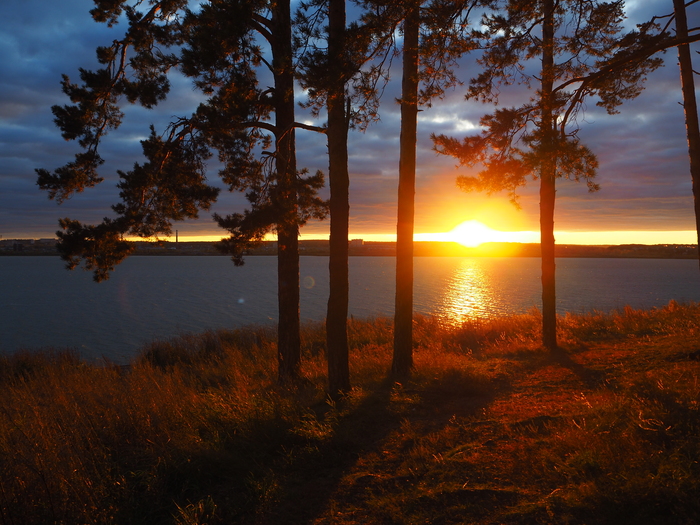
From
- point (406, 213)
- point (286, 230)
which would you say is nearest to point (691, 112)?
point (406, 213)

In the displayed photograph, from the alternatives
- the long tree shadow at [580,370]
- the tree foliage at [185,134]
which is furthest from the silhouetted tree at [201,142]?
the long tree shadow at [580,370]

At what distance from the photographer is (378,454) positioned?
5215mm

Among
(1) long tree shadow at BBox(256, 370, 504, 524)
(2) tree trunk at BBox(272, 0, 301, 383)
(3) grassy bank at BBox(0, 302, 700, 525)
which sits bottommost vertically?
(1) long tree shadow at BBox(256, 370, 504, 524)

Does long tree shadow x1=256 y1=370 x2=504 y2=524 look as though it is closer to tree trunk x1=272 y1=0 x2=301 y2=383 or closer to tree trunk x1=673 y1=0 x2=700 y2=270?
tree trunk x1=272 y1=0 x2=301 y2=383

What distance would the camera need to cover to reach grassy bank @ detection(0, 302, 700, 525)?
3.73 meters

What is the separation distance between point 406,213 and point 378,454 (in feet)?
17.0

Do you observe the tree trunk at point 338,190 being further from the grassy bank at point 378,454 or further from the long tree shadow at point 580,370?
the long tree shadow at point 580,370

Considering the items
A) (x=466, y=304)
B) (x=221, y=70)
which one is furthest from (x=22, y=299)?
(x=221, y=70)

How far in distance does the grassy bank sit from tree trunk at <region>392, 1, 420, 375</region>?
1.11m

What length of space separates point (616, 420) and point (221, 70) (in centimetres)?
911

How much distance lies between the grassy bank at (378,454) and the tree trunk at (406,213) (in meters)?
1.11

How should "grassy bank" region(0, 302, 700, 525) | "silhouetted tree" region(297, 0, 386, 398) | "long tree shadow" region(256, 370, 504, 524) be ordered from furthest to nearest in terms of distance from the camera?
"silhouetted tree" region(297, 0, 386, 398) → "long tree shadow" region(256, 370, 504, 524) → "grassy bank" region(0, 302, 700, 525)

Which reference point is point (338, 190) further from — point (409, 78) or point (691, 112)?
point (691, 112)

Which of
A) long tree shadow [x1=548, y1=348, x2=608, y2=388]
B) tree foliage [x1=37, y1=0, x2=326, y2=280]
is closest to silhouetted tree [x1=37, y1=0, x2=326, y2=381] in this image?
tree foliage [x1=37, y1=0, x2=326, y2=280]
